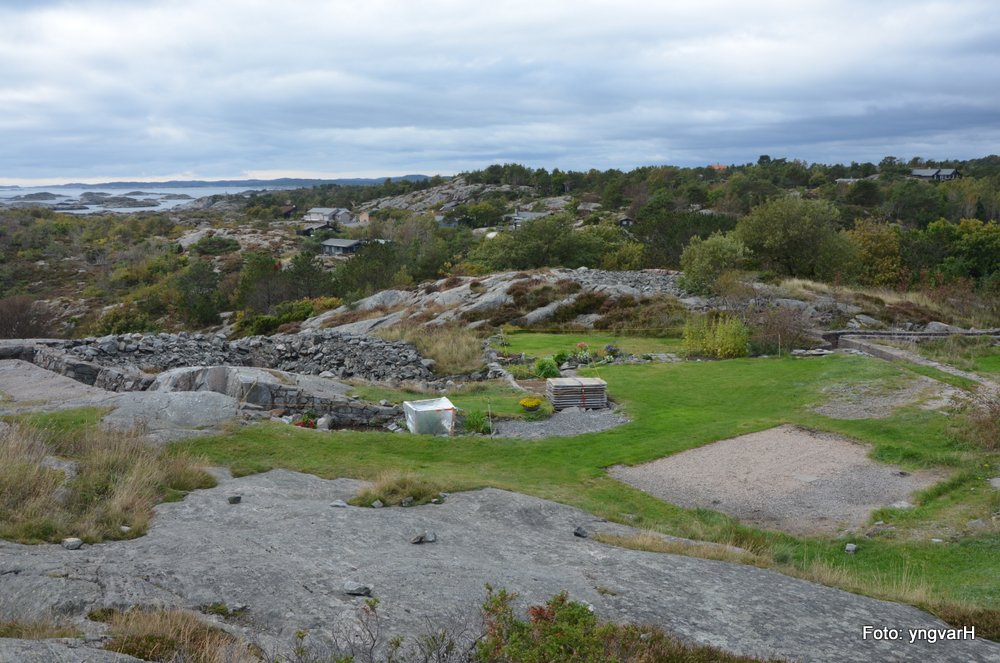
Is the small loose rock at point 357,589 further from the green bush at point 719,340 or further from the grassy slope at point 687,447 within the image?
the green bush at point 719,340

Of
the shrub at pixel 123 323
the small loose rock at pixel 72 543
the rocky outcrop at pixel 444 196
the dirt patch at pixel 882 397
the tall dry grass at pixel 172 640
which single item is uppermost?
the rocky outcrop at pixel 444 196

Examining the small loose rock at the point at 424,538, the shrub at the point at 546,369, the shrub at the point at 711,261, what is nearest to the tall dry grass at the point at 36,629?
the small loose rock at the point at 424,538

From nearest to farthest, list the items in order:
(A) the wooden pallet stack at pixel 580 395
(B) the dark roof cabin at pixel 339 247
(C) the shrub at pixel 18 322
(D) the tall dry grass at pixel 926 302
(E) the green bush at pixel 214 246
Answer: (A) the wooden pallet stack at pixel 580 395
(D) the tall dry grass at pixel 926 302
(C) the shrub at pixel 18 322
(B) the dark roof cabin at pixel 339 247
(E) the green bush at pixel 214 246

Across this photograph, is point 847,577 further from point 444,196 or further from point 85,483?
point 444,196

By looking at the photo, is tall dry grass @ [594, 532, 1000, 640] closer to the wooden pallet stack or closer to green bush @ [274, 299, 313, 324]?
the wooden pallet stack

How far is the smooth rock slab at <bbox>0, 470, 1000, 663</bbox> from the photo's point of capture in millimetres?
5219

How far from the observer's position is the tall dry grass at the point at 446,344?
21.8m

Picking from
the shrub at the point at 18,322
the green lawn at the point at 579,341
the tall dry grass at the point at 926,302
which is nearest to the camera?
the green lawn at the point at 579,341

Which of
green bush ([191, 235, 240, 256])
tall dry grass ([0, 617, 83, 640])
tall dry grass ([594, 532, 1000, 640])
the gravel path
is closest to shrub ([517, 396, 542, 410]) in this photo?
the gravel path

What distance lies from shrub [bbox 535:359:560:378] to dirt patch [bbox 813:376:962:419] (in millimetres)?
6818

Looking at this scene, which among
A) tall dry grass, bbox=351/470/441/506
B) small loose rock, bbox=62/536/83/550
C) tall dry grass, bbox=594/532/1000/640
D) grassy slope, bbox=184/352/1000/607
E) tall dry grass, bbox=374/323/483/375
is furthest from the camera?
tall dry grass, bbox=374/323/483/375

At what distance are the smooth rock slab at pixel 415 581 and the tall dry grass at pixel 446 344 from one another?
13728 mm

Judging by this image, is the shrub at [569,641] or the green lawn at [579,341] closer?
the shrub at [569,641]

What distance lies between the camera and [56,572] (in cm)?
548
